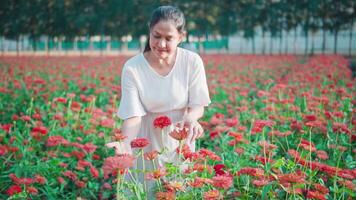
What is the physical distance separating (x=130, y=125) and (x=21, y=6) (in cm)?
3669

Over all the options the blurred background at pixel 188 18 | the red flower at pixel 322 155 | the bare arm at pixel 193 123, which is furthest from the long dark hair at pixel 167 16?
the blurred background at pixel 188 18

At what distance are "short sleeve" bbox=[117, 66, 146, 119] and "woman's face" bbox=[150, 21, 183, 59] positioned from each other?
0.72ft

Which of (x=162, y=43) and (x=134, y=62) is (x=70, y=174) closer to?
(x=134, y=62)

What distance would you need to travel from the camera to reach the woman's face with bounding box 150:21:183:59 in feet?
7.98

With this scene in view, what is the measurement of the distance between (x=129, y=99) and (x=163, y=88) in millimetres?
201

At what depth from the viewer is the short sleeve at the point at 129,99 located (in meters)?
2.58

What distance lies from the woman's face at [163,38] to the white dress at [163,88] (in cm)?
17

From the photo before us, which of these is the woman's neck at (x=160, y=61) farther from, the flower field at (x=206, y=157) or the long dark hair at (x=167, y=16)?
the flower field at (x=206, y=157)

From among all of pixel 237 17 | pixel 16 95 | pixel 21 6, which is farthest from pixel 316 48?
pixel 16 95

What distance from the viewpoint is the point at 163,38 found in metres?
2.44

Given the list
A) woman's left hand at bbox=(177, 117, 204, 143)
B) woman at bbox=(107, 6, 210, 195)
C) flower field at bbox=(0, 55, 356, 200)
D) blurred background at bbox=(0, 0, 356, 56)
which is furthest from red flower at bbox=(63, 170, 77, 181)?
blurred background at bbox=(0, 0, 356, 56)

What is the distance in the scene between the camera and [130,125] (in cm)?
260

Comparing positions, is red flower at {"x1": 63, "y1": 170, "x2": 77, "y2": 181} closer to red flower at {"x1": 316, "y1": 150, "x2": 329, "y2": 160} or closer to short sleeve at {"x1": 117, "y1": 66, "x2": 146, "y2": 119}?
short sleeve at {"x1": 117, "y1": 66, "x2": 146, "y2": 119}

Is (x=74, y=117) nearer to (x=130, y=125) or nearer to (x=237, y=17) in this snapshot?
(x=130, y=125)
